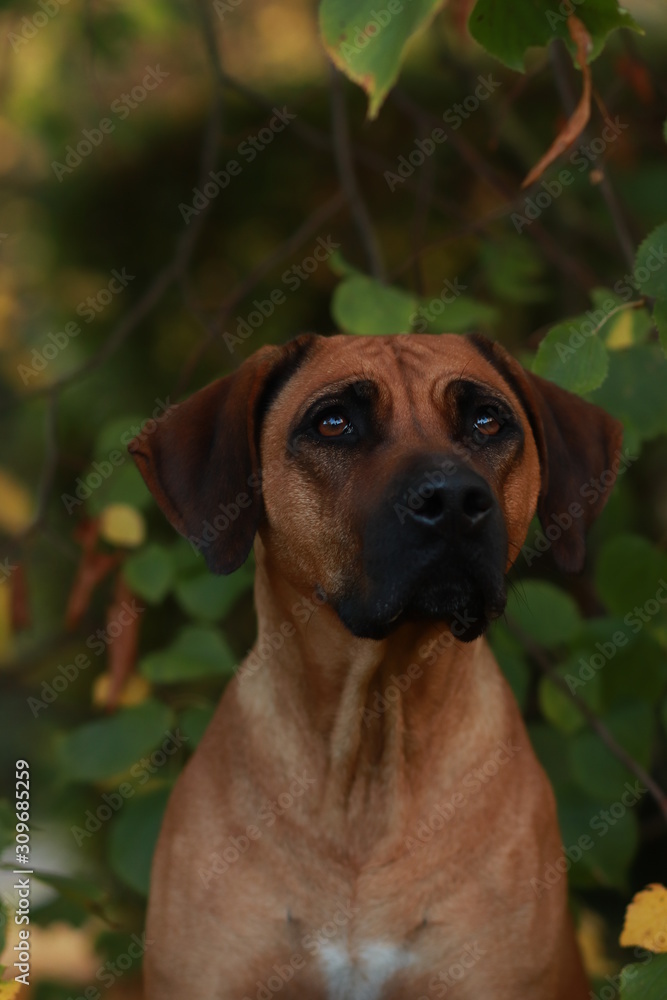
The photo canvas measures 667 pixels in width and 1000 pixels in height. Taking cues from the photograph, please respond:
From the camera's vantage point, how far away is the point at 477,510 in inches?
98.9

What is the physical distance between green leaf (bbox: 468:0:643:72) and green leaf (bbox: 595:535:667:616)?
1593 mm

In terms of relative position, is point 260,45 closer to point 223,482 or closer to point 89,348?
point 89,348

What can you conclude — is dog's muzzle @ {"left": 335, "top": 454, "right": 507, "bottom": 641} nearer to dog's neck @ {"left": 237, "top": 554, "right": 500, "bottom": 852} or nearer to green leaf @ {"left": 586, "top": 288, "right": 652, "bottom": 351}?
dog's neck @ {"left": 237, "top": 554, "right": 500, "bottom": 852}

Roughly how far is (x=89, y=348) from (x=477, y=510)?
3.86 m

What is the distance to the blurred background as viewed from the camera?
3775 mm

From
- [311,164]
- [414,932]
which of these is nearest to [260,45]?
[311,164]

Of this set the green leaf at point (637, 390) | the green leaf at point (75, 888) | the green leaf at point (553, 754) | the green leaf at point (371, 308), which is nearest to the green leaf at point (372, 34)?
the green leaf at point (371, 308)

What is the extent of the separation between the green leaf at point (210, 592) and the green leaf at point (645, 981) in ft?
5.76

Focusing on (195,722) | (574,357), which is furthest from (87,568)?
(574,357)

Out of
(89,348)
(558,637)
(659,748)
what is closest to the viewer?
(558,637)

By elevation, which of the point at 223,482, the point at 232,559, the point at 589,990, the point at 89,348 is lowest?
the point at 589,990

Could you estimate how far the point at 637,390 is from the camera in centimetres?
346

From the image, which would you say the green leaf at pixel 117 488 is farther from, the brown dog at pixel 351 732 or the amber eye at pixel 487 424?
the amber eye at pixel 487 424

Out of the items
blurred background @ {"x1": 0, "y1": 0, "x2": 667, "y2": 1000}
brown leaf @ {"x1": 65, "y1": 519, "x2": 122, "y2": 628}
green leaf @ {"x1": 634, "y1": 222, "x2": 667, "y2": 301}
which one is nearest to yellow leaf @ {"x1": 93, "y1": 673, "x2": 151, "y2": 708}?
blurred background @ {"x1": 0, "y1": 0, "x2": 667, "y2": 1000}
